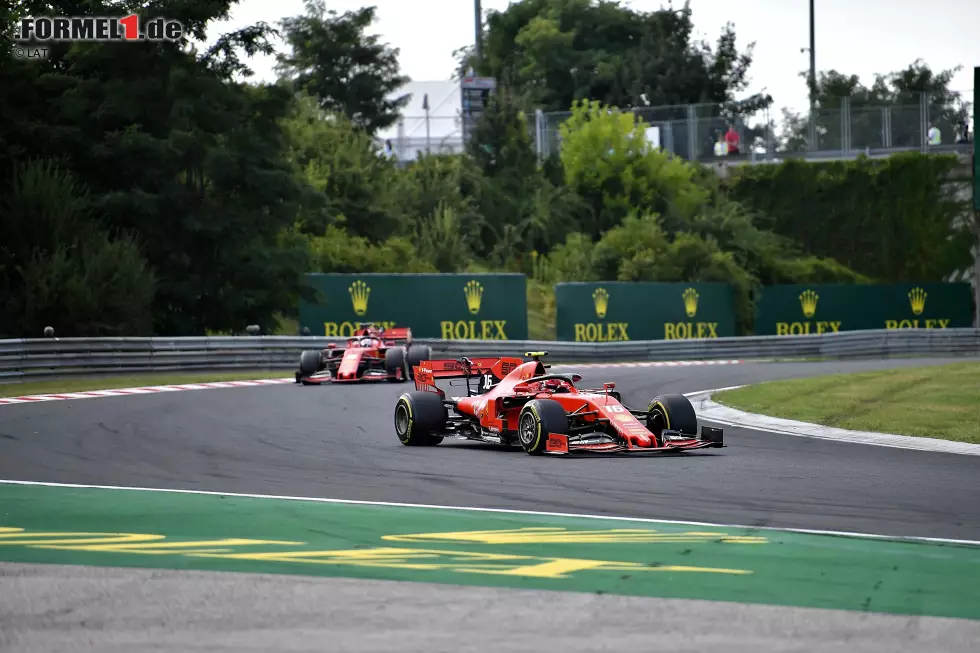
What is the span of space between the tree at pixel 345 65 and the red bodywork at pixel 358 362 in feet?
170

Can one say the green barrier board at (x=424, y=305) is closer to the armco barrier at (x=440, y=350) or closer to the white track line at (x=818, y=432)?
the armco barrier at (x=440, y=350)

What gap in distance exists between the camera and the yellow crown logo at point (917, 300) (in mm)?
49281

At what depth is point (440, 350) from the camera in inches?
1436

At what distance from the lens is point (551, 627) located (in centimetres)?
650

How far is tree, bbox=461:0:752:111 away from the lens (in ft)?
268

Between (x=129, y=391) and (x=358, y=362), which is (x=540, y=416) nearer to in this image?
(x=129, y=391)

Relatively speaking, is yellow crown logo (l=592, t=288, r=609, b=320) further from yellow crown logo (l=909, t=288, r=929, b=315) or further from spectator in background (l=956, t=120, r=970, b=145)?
spectator in background (l=956, t=120, r=970, b=145)

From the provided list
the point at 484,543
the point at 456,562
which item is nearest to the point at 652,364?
the point at 484,543

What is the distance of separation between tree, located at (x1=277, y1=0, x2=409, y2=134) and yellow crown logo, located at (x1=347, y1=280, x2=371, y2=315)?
142 ft

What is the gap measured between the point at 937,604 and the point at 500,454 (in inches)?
337

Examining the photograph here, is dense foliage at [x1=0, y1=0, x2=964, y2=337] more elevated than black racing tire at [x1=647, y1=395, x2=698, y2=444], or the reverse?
dense foliage at [x1=0, y1=0, x2=964, y2=337]

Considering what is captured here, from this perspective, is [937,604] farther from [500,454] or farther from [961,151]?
[961,151]

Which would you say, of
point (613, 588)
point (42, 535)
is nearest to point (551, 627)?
point (613, 588)

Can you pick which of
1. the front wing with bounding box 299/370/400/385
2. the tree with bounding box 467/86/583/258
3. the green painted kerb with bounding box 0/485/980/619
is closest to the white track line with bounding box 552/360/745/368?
the front wing with bounding box 299/370/400/385
